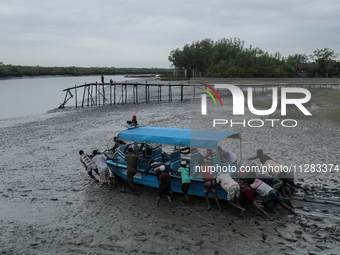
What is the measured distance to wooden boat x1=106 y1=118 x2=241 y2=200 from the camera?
919cm

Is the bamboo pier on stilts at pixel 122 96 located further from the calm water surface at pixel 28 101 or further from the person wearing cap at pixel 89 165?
the person wearing cap at pixel 89 165

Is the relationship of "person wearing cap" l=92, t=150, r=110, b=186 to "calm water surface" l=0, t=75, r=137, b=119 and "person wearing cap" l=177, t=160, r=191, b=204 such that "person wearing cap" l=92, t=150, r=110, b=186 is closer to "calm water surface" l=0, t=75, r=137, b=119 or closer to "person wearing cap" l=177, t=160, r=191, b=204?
"person wearing cap" l=177, t=160, r=191, b=204

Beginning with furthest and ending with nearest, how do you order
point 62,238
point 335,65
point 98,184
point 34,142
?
1. point 335,65
2. point 34,142
3. point 98,184
4. point 62,238

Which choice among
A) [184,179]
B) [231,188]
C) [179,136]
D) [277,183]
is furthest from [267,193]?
[179,136]

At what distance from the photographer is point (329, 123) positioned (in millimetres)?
19828

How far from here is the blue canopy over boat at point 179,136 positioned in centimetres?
922

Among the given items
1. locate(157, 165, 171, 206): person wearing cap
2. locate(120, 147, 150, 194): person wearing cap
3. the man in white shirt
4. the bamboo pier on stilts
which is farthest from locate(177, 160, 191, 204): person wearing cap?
the bamboo pier on stilts

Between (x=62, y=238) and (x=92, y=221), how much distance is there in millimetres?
1037

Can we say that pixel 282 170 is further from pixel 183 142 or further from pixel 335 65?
pixel 335 65

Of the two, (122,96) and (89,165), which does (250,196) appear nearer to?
(89,165)

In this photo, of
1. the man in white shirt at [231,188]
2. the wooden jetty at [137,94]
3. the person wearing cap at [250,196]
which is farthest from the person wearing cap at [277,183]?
the wooden jetty at [137,94]

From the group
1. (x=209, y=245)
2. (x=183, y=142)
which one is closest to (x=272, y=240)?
(x=209, y=245)

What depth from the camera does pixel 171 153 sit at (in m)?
10.6

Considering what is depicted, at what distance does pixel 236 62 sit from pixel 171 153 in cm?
6131
